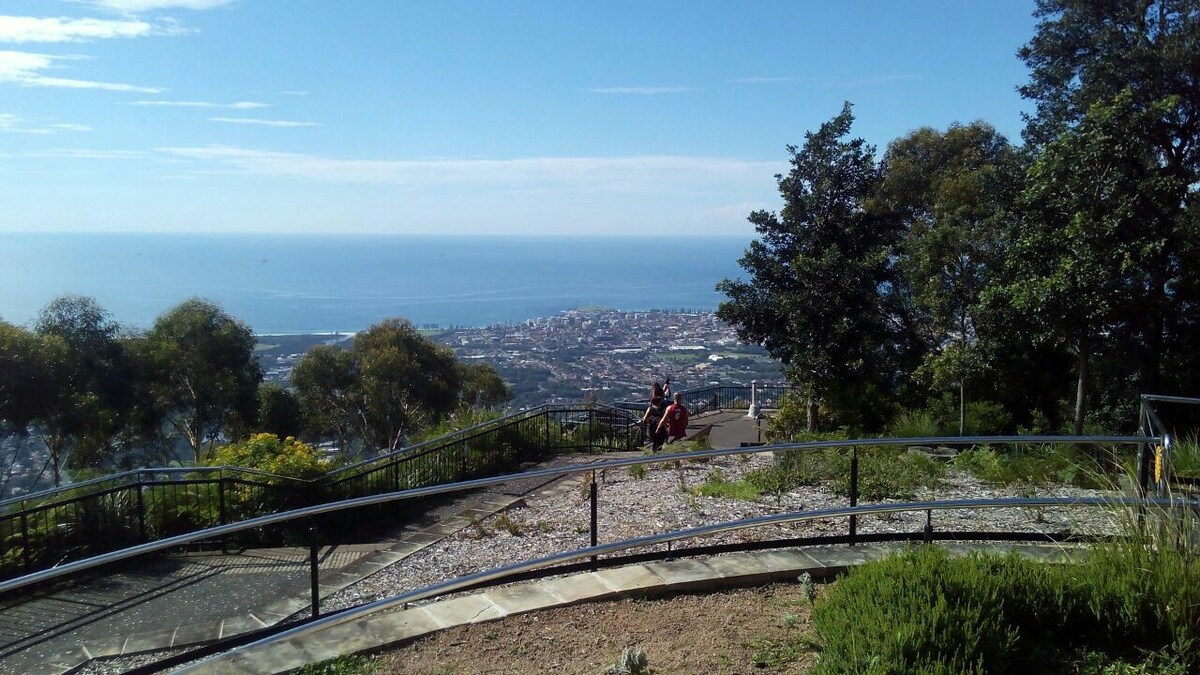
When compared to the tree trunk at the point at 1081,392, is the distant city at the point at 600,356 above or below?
below

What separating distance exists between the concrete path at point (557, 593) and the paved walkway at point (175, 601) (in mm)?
1127

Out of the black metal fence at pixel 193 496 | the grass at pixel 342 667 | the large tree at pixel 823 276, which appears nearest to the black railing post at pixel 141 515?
the black metal fence at pixel 193 496

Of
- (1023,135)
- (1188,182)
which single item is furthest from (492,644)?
(1023,135)

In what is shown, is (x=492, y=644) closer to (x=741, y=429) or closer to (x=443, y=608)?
(x=443, y=608)

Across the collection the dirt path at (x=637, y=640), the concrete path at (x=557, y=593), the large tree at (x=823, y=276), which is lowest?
the dirt path at (x=637, y=640)

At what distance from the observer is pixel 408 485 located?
11.8 metres

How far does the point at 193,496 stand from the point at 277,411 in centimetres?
1746

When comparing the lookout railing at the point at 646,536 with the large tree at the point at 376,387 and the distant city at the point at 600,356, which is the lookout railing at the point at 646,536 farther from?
the distant city at the point at 600,356

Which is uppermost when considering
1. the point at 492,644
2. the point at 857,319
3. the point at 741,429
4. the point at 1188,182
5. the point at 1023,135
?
the point at 1023,135

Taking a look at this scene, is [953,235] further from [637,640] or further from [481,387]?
[481,387]

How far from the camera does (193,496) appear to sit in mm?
9930

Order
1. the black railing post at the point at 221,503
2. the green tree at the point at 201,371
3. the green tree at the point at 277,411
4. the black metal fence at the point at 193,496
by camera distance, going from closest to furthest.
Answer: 1. the black metal fence at the point at 193,496
2. the black railing post at the point at 221,503
3. the green tree at the point at 201,371
4. the green tree at the point at 277,411

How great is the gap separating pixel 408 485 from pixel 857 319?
353 inches

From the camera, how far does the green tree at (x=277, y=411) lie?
85.5ft
